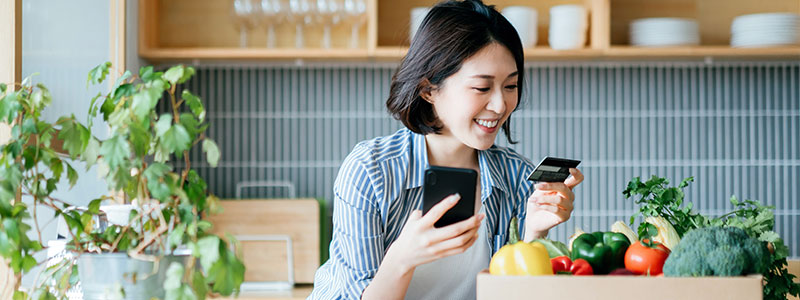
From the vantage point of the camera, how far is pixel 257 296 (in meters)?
2.40

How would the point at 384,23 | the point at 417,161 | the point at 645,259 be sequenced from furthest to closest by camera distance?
the point at 384,23, the point at 417,161, the point at 645,259

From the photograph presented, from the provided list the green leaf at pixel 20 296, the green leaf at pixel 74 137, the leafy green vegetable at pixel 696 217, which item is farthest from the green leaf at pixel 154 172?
the leafy green vegetable at pixel 696 217

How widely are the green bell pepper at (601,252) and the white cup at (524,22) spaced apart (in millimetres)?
1523

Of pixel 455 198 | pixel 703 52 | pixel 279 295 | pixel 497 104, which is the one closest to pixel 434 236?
pixel 455 198

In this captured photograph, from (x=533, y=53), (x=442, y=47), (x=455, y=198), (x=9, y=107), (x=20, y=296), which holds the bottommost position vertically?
(x=20, y=296)

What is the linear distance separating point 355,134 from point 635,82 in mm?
974

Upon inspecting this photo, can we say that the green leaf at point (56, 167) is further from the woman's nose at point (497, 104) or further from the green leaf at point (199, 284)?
the woman's nose at point (497, 104)

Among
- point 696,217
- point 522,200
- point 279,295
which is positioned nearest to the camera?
point 696,217

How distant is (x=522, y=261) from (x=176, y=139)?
0.43 meters

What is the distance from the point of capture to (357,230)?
4.47ft

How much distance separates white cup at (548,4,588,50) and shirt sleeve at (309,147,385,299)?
1.40 m

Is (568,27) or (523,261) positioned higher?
(568,27)

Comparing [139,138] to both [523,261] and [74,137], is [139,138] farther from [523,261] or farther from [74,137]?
[523,261]

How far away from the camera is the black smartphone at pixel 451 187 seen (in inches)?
41.4
